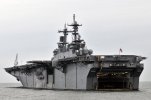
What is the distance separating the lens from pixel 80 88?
164ft

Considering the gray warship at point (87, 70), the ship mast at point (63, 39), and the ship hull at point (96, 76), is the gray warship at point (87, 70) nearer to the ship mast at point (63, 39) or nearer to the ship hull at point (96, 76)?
the ship hull at point (96, 76)

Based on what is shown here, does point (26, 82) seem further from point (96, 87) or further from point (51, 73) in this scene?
point (96, 87)

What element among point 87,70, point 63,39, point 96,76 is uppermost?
point 63,39

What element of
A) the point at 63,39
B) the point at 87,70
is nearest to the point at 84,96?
the point at 87,70

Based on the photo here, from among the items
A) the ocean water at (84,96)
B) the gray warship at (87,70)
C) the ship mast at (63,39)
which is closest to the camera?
the ocean water at (84,96)

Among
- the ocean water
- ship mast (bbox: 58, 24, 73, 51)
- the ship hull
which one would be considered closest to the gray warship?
the ship hull

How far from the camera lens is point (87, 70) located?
47.5 m

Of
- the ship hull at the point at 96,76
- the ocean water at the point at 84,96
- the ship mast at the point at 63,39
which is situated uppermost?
the ship mast at the point at 63,39

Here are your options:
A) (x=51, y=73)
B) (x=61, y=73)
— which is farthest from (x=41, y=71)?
(x=61, y=73)

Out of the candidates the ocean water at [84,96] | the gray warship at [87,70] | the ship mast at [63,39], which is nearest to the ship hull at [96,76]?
the gray warship at [87,70]

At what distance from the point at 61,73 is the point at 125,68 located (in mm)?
11610

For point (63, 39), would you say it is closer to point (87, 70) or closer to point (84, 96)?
point (87, 70)

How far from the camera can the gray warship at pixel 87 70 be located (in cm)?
4634

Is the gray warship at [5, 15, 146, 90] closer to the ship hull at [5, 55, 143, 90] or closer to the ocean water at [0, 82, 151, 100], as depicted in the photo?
the ship hull at [5, 55, 143, 90]
